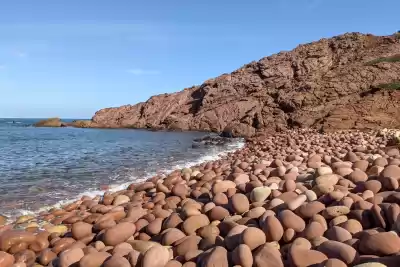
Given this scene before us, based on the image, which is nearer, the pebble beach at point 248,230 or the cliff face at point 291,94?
the pebble beach at point 248,230

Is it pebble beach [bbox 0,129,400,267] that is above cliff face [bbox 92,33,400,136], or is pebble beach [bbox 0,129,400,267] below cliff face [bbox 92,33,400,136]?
below

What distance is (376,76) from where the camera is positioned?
32656 mm

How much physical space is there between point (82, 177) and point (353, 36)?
158ft

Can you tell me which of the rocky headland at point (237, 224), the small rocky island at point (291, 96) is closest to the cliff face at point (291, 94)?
the small rocky island at point (291, 96)

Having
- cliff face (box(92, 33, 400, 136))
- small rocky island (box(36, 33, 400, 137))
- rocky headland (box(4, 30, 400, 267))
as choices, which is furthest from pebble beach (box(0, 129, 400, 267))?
cliff face (box(92, 33, 400, 136))

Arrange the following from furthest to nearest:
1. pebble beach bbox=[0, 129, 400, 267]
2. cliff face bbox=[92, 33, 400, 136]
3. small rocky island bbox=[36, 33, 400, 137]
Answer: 1. cliff face bbox=[92, 33, 400, 136]
2. small rocky island bbox=[36, 33, 400, 137]
3. pebble beach bbox=[0, 129, 400, 267]

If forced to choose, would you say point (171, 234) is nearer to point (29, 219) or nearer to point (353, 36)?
point (29, 219)

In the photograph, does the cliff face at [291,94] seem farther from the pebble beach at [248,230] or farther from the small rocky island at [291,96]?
the pebble beach at [248,230]

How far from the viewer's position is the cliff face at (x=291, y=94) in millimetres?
29036

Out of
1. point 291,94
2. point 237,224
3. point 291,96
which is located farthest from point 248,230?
point 291,94

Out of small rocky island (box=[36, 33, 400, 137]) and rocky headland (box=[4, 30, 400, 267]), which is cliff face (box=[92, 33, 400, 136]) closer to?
small rocky island (box=[36, 33, 400, 137])

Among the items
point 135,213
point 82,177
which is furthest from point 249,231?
point 82,177

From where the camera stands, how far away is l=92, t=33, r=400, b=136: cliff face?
29.0m

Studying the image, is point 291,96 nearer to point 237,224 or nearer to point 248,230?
point 237,224
